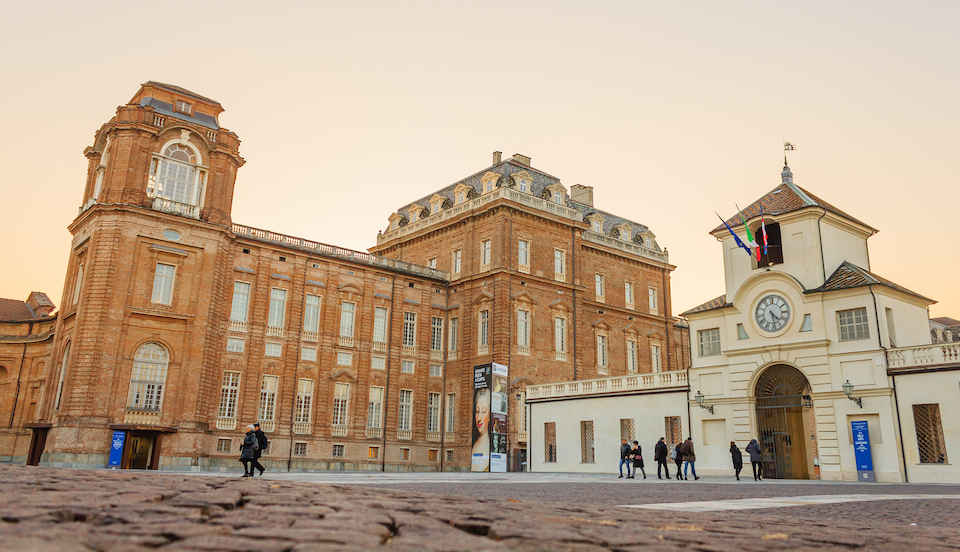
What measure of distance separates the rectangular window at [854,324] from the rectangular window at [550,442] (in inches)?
637

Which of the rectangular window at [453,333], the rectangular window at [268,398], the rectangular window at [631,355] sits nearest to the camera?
the rectangular window at [268,398]

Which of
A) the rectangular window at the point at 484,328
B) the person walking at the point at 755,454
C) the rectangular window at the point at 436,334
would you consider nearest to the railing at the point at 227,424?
the rectangular window at the point at 436,334

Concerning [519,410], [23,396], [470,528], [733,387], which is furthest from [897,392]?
[23,396]

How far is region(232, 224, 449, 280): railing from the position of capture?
143 ft

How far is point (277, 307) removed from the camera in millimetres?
43875

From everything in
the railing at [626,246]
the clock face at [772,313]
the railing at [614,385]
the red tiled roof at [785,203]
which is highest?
the railing at [626,246]

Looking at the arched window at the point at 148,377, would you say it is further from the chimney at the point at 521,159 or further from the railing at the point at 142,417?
the chimney at the point at 521,159

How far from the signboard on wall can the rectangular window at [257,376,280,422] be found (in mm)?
12086

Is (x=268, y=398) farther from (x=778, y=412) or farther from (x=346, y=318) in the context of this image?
(x=778, y=412)

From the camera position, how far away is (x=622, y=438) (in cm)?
→ 3566

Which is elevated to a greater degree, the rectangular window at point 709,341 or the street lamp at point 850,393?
the rectangular window at point 709,341

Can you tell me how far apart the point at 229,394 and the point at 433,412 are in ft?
45.7

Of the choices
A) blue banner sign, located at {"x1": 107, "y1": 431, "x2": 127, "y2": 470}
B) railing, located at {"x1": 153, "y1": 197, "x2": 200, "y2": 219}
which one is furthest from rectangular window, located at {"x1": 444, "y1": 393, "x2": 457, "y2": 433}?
blue banner sign, located at {"x1": 107, "y1": 431, "x2": 127, "y2": 470}

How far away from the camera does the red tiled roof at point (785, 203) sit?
31.0 metres
